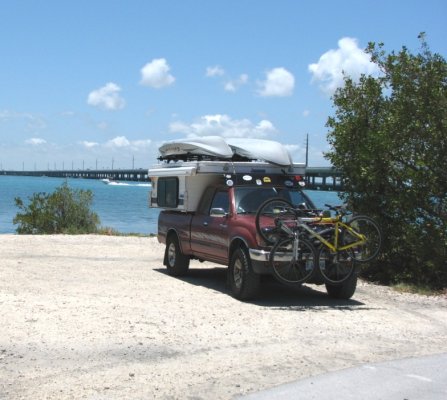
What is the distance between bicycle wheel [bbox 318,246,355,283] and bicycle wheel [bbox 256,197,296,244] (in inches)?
25.2

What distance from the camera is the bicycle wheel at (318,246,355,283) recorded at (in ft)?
31.1

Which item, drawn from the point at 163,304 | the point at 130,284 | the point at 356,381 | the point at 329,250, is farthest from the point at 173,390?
the point at 130,284

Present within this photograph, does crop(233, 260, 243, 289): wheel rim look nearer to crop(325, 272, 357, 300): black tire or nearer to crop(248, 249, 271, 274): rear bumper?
crop(248, 249, 271, 274): rear bumper

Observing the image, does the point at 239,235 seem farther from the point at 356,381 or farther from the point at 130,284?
the point at 356,381

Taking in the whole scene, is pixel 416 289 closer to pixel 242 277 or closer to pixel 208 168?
pixel 242 277

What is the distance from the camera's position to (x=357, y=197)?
515 inches

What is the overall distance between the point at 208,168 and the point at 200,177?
642 millimetres

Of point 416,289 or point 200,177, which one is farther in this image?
point 200,177

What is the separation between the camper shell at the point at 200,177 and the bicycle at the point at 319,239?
1161 mm

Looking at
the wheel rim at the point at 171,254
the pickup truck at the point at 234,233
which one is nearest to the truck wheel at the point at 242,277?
the pickup truck at the point at 234,233

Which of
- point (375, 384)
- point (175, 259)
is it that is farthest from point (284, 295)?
point (375, 384)

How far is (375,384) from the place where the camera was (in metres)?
5.85

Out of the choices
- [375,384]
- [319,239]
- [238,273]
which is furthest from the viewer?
[238,273]

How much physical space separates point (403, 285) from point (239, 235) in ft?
11.9
